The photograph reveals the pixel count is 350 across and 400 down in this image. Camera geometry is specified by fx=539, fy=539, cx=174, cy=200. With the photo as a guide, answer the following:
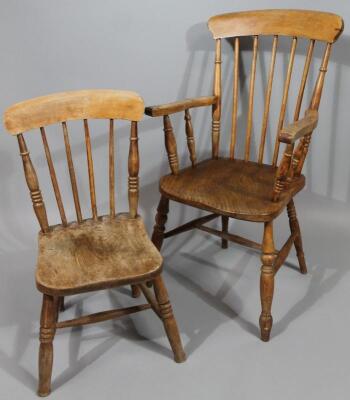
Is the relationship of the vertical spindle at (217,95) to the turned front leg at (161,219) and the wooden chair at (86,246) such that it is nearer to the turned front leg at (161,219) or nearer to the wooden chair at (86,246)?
the turned front leg at (161,219)

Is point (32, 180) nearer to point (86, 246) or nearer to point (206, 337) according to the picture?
point (86, 246)

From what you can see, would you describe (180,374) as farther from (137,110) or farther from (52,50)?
(52,50)

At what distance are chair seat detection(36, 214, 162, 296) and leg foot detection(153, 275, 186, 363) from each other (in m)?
0.10

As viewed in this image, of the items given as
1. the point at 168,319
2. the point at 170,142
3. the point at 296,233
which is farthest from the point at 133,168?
the point at 296,233

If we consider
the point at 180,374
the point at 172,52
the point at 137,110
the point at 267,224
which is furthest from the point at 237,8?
the point at 180,374

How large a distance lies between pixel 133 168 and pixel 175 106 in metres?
0.31

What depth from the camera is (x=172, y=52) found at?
2.36 meters

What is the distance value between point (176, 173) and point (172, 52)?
1.96ft

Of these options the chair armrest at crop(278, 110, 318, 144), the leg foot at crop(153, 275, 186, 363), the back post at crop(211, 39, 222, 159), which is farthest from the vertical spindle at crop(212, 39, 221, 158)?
the leg foot at crop(153, 275, 186, 363)

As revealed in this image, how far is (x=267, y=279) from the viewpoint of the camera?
1.89 meters

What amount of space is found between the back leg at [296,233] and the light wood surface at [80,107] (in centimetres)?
76

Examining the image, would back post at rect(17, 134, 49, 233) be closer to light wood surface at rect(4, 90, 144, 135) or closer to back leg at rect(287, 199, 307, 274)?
light wood surface at rect(4, 90, 144, 135)

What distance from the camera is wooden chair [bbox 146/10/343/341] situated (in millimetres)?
1826

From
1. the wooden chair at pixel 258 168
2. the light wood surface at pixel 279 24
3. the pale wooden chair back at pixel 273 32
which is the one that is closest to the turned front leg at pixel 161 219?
the wooden chair at pixel 258 168
